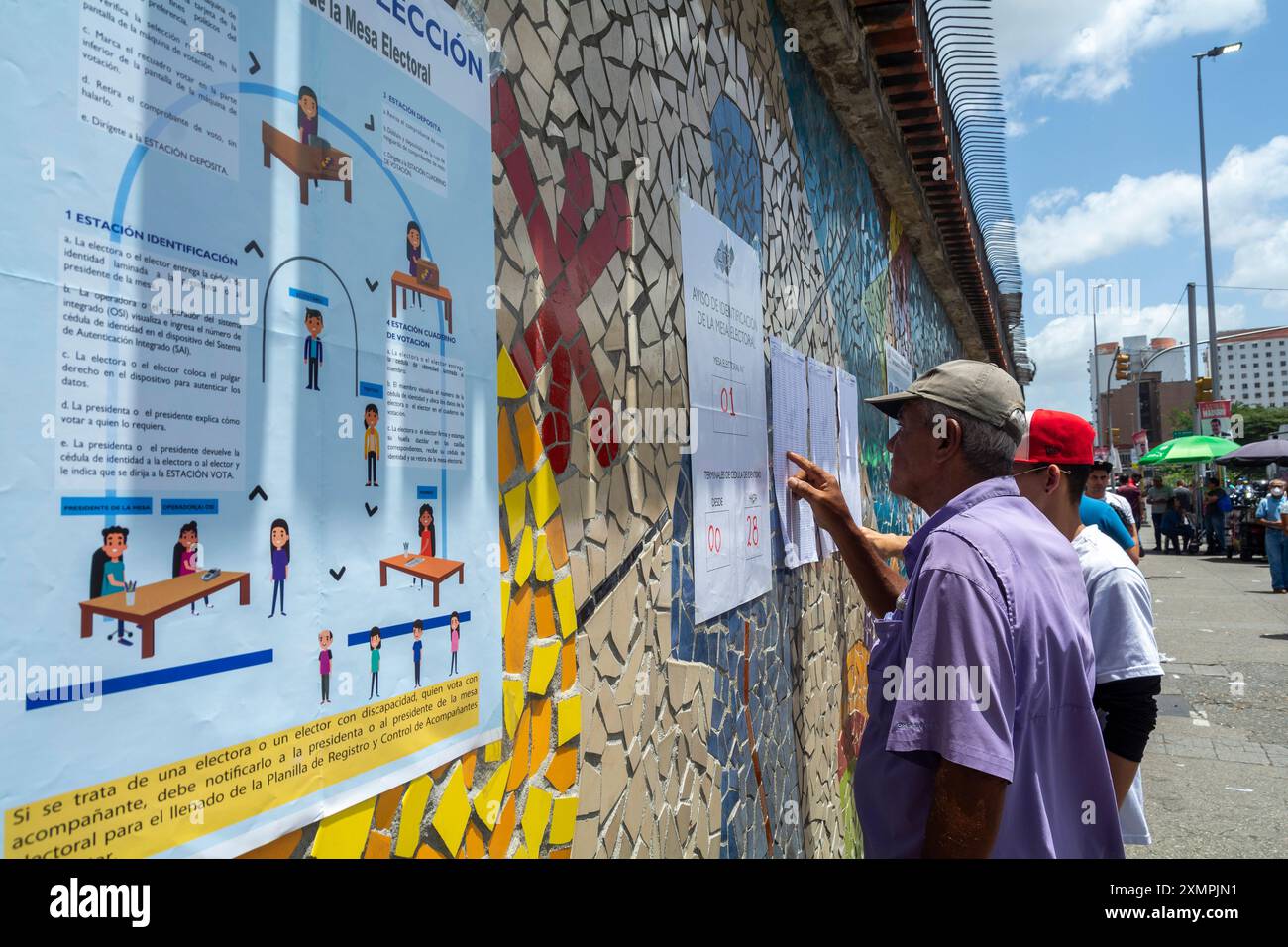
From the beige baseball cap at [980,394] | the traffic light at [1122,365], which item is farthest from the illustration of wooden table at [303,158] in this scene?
the traffic light at [1122,365]

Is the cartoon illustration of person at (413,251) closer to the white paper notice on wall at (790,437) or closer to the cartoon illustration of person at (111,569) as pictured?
the cartoon illustration of person at (111,569)

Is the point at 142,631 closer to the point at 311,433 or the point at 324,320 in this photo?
the point at 311,433

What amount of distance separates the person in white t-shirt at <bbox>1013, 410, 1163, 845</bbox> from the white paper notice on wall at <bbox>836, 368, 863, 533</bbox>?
1.74 m

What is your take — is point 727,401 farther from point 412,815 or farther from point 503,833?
point 412,815

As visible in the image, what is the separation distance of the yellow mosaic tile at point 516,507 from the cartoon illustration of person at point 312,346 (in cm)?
54

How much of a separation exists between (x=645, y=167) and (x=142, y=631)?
1899 mm

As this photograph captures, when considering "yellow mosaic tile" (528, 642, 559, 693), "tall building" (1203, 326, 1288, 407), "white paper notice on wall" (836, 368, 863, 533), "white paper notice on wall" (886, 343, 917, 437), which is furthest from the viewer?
"tall building" (1203, 326, 1288, 407)

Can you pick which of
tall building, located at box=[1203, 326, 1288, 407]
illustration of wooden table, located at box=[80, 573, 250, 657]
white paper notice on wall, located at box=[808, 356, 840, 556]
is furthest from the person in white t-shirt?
tall building, located at box=[1203, 326, 1288, 407]

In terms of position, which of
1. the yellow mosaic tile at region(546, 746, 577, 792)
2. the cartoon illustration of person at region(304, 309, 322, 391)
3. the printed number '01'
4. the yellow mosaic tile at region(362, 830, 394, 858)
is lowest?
the yellow mosaic tile at region(546, 746, 577, 792)

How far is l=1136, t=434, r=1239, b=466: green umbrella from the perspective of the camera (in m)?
20.8

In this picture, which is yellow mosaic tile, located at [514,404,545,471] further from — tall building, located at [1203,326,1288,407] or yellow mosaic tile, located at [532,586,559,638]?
tall building, located at [1203,326,1288,407]

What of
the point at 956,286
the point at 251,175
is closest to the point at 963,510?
the point at 251,175

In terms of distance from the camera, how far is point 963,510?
2.00 metres

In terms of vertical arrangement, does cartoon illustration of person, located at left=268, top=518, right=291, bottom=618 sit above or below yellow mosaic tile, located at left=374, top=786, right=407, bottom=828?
above
